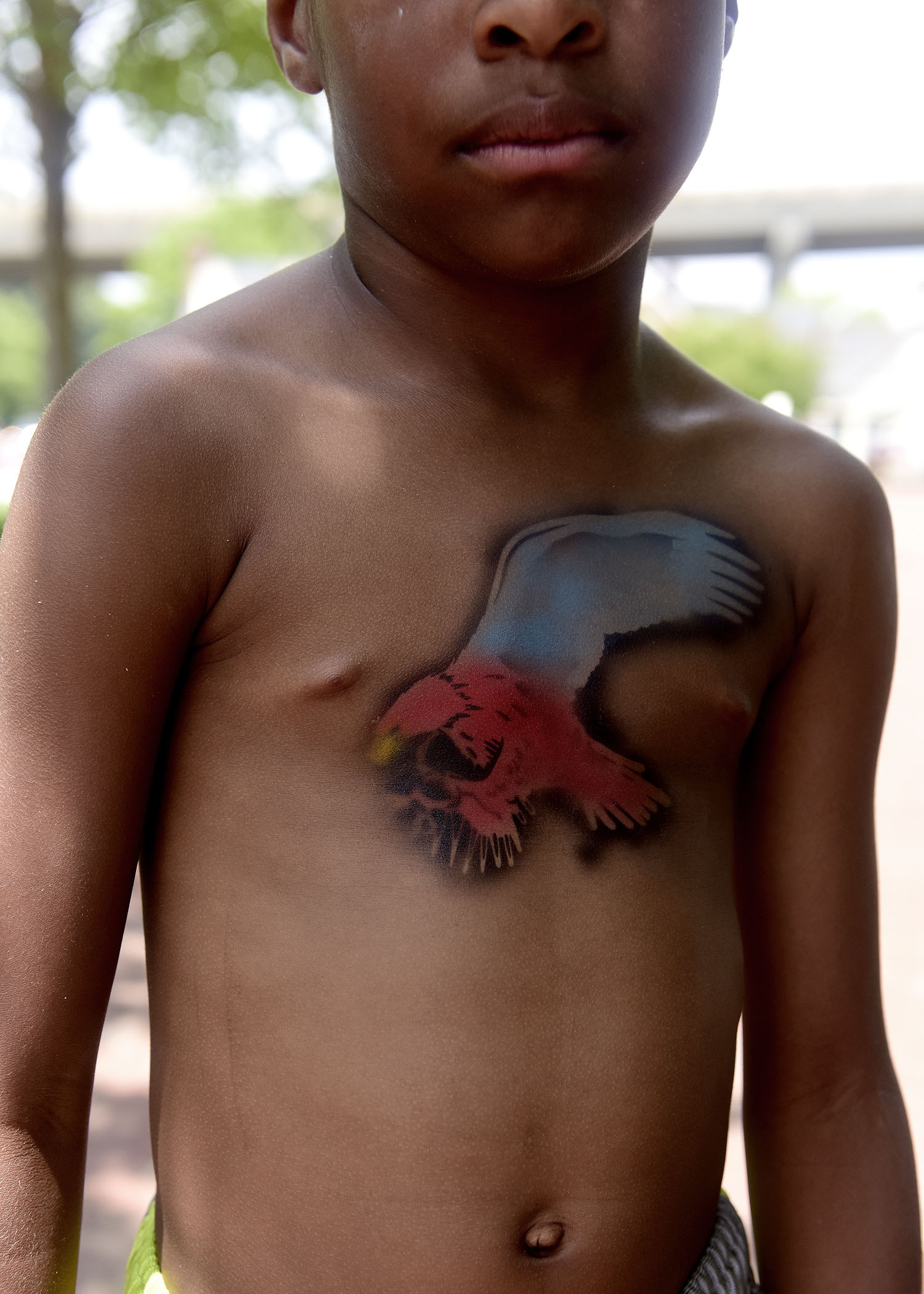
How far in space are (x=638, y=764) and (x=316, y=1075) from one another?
39 centimetres

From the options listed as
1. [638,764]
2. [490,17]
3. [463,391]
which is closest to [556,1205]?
[638,764]

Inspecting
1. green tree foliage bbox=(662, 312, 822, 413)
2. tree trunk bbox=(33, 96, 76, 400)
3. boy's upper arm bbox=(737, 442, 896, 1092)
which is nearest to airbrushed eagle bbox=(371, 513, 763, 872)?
boy's upper arm bbox=(737, 442, 896, 1092)

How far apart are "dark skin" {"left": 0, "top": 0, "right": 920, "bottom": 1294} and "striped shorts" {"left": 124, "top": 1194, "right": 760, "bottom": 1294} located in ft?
0.07

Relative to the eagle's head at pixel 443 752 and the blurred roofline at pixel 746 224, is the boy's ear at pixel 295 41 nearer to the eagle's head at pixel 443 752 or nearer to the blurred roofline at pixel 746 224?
the eagle's head at pixel 443 752

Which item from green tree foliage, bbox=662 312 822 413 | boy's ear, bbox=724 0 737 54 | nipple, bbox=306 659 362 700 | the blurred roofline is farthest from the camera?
the blurred roofline

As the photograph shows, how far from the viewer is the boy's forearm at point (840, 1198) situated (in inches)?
49.6

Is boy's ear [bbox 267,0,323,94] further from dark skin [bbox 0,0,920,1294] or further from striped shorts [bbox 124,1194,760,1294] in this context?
striped shorts [bbox 124,1194,760,1294]

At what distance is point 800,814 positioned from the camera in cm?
129

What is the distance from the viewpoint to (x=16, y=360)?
155 ft

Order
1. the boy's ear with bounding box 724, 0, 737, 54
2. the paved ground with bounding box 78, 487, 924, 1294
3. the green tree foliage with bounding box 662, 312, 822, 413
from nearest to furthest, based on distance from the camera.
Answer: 1. the boy's ear with bounding box 724, 0, 737, 54
2. the paved ground with bounding box 78, 487, 924, 1294
3. the green tree foliage with bounding box 662, 312, 822, 413

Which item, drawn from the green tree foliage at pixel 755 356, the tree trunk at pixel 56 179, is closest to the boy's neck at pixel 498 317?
the tree trunk at pixel 56 179

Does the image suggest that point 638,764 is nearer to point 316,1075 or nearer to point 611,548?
point 611,548

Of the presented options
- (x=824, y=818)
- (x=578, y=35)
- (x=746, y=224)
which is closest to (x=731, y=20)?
(x=578, y=35)

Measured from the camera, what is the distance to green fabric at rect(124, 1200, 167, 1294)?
112 centimetres
